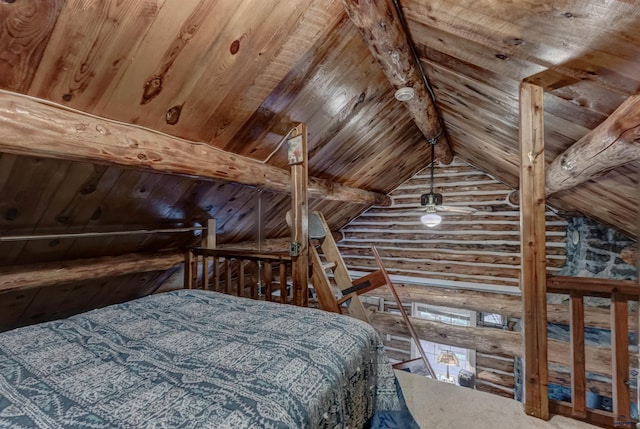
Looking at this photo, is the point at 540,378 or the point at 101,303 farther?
the point at 101,303

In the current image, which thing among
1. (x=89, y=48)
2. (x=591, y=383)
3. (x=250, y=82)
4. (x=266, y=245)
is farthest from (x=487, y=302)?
(x=89, y=48)

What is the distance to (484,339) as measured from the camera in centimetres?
331

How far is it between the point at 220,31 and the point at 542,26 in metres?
1.58

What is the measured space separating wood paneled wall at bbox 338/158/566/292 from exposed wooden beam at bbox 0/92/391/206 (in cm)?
366

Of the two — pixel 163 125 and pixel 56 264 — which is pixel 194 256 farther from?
pixel 163 125

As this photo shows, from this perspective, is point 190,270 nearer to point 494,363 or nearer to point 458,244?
point 458,244

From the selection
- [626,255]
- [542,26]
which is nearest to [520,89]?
[542,26]

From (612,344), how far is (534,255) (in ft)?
2.36

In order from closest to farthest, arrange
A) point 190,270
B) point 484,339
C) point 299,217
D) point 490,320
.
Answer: point 299,217, point 190,270, point 484,339, point 490,320

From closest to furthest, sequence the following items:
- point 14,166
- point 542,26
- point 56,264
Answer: point 542,26 < point 14,166 < point 56,264

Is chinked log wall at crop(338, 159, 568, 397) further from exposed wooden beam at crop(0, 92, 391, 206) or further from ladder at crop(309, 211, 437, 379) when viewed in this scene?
exposed wooden beam at crop(0, 92, 391, 206)

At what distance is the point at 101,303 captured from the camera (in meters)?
3.17

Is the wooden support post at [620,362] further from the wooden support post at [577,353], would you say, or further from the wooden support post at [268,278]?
the wooden support post at [268,278]

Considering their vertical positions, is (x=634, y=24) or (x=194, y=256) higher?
(x=634, y=24)
